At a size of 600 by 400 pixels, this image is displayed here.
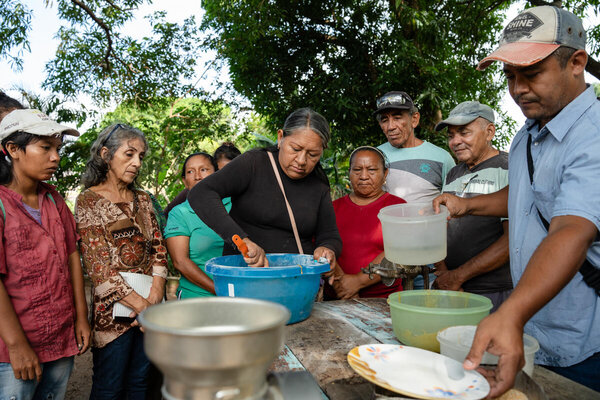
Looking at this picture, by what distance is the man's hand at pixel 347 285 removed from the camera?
2.69m

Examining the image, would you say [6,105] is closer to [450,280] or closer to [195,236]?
[195,236]

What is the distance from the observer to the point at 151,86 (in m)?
7.64

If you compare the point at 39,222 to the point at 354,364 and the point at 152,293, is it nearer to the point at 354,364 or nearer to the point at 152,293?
the point at 152,293

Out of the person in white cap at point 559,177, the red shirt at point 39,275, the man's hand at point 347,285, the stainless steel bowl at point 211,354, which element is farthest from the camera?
the man's hand at point 347,285

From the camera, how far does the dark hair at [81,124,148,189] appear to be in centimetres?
242

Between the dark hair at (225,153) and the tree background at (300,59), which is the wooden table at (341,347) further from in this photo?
the tree background at (300,59)

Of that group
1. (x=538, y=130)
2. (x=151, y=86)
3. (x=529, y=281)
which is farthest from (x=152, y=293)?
(x=151, y=86)

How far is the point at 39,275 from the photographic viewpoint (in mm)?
1971

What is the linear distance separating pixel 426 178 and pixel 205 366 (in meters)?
2.99

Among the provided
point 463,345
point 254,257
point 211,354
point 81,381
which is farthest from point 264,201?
point 81,381

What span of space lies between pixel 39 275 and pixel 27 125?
2.53ft

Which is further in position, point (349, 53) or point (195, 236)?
point (349, 53)

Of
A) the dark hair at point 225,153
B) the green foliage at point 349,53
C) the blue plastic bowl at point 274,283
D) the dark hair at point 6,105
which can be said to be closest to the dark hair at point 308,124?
the blue plastic bowl at point 274,283

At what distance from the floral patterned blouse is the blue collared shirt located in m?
2.01
